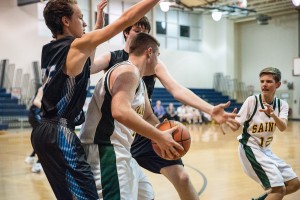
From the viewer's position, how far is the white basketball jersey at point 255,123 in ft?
14.9

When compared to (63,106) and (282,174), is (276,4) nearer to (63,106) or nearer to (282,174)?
(282,174)

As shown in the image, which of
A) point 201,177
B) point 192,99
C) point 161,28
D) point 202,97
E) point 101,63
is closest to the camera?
point 192,99

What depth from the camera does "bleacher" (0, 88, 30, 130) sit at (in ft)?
56.9

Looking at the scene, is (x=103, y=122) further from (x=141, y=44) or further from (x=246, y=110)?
(x=246, y=110)

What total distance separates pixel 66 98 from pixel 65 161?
1.31 feet

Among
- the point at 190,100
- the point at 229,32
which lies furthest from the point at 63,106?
the point at 229,32

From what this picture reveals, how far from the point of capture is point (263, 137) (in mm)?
4613

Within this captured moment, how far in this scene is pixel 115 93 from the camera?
8.36 feet

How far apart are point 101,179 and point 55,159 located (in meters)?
0.32

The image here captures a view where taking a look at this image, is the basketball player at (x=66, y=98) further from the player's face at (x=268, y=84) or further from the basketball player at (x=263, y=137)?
the player's face at (x=268, y=84)

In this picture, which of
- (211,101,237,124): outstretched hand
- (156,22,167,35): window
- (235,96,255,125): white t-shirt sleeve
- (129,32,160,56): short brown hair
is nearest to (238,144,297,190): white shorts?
(235,96,255,125): white t-shirt sleeve

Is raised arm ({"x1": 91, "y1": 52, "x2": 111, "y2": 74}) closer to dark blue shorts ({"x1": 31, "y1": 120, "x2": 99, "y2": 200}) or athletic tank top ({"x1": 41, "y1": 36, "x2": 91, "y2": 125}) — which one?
athletic tank top ({"x1": 41, "y1": 36, "x2": 91, "y2": 125})

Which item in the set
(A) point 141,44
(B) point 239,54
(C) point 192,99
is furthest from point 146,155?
(B) point 239,54

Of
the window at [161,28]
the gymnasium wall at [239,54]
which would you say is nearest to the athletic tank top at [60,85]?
the gymnasium wall at [239,54]
